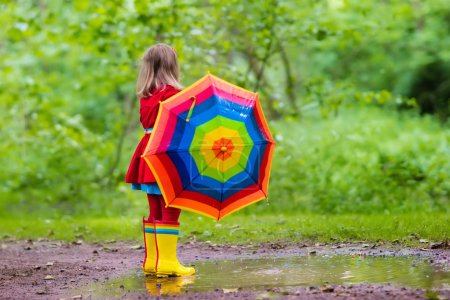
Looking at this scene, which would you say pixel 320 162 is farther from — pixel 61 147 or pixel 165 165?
pixel 165 165

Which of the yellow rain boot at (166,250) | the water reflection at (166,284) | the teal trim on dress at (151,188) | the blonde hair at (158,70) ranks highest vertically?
the blonde hair at (158,70)

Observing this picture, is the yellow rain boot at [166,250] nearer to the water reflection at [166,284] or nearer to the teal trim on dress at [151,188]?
the water reflection at [166,284]

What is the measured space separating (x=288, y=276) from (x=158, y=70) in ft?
6.83

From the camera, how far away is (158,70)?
6.29 m

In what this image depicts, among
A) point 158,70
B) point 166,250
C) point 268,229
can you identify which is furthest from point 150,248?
point 268,229

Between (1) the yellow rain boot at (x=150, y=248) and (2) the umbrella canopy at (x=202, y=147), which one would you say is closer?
(2) the umbrella canopy at (x=202, y=147)

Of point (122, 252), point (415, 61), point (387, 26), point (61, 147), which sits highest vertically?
point (415, 61)

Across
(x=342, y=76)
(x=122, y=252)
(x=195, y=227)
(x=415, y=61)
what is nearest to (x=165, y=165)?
(x=122, y=252)

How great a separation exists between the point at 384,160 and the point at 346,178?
0.71m

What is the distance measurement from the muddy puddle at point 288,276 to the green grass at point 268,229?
1.28 m

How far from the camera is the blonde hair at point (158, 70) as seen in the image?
6.26 m

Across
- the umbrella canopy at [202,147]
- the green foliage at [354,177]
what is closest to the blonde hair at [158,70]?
the umbrella canopy at [202,147]

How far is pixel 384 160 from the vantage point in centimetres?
1203

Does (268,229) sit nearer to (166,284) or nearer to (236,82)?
(166,284)
